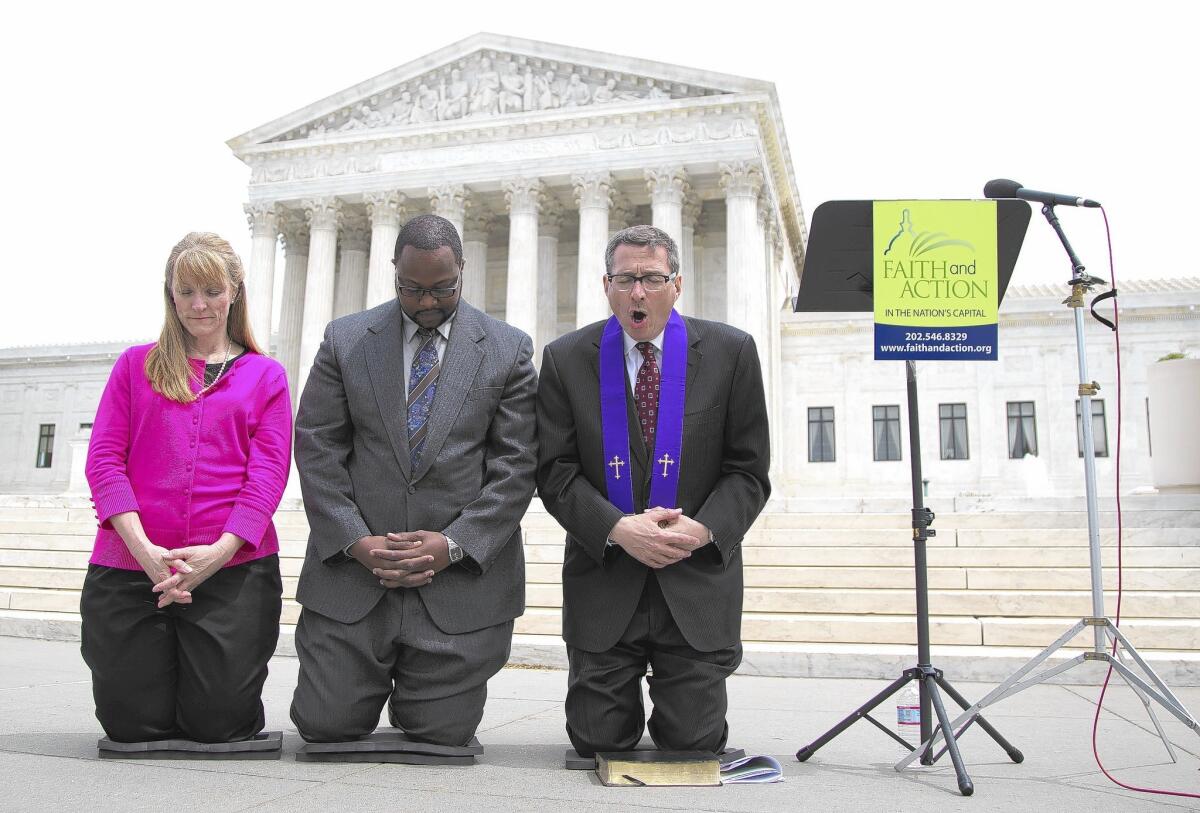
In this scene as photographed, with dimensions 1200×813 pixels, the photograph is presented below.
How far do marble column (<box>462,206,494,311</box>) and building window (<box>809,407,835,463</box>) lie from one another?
13.4 m

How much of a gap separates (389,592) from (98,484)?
1.46m

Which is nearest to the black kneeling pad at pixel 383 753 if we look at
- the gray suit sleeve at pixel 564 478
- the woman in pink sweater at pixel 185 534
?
the woman in pink sweater at pixel 185 534

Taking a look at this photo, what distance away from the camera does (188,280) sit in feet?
15.5

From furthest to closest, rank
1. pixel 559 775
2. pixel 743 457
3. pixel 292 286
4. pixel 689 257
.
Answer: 1. pixel 292 286
2. pixel 689 257
3. pixel 743 457
4. pixel 559 775

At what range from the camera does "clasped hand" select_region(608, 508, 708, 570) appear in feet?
14.2

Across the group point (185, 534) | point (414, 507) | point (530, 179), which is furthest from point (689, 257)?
point (185, 534)

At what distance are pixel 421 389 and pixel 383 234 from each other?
29008 millimetres

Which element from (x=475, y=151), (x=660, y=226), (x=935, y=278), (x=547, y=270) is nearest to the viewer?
(x=935, y=278)

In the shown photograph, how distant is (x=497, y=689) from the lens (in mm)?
7555

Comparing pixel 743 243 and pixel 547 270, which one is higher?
pixel 547 270

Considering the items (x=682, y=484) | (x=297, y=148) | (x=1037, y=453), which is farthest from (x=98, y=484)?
(x=1037, y=453)

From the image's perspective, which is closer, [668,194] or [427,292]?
[427,292]

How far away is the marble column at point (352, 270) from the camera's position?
118ft

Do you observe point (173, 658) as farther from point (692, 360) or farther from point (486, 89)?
point (486, 89)
